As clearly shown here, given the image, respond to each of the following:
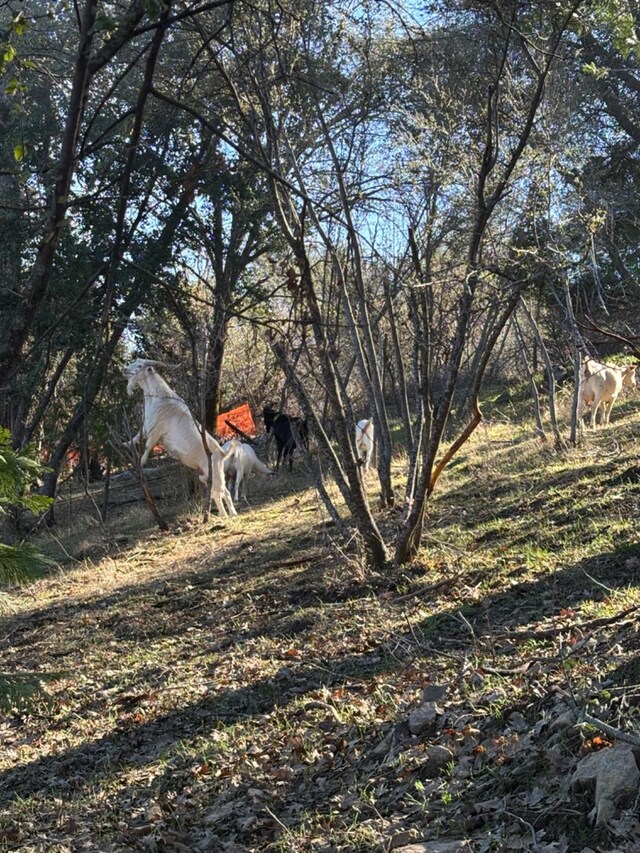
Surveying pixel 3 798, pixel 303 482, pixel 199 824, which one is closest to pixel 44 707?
pixel 3 798

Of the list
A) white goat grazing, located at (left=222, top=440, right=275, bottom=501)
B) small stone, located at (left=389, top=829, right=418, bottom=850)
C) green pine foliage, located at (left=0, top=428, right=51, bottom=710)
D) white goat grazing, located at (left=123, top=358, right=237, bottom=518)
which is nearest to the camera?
small stone, located at (left=389, top=829, right=418, bottom=850)

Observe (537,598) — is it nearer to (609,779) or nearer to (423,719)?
(423,719)

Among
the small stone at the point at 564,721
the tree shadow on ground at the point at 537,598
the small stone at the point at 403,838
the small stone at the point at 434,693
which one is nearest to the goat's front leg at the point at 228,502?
the tree shadow on ground at the point at 537,598

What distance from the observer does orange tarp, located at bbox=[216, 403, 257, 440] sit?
21906 millimetres

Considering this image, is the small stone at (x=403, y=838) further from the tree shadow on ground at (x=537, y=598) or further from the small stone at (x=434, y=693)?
the tree shadow on ground at (x=537, y=598)

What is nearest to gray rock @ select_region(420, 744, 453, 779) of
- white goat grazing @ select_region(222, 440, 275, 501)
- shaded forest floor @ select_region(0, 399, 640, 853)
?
shaded forest floor @ select_region(0, 399, 640, 853)

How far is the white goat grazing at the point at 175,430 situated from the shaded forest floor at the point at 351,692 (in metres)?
5.02

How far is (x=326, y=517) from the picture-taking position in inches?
464

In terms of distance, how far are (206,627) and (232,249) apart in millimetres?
10718

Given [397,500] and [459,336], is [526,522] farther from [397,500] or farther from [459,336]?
[397,500]

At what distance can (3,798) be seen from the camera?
16.9 feet

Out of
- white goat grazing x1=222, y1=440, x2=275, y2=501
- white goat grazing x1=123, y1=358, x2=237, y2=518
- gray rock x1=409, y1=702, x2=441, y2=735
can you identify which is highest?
white goat grazing x1=123, y1=358, x2=237, y2=518

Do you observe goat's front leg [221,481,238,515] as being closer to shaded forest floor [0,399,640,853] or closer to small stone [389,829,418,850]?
shaded forest floor [0,399,640,853]

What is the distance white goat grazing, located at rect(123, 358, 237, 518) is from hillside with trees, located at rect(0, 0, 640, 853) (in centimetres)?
35
